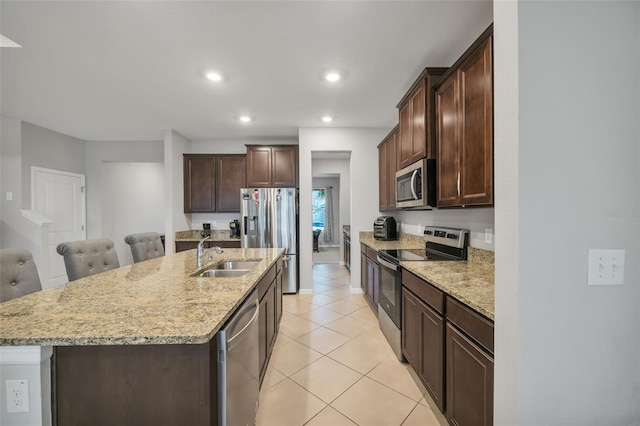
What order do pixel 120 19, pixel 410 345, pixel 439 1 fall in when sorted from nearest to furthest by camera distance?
1. pixel 439 1
2. pixel 120 19
3. pixel 410 345

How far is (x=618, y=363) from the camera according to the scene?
86cm

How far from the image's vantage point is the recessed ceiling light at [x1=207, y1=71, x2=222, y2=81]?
2.50 metres

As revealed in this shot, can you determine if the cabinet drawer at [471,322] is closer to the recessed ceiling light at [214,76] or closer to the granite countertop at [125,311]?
the granite countertop at [125,311]

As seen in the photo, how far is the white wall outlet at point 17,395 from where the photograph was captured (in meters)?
0.84

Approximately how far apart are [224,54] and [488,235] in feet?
8.49

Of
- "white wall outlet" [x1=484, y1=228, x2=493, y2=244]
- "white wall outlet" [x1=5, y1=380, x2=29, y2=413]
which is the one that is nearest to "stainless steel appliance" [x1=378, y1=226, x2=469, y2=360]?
"white wall outlet" [x1=484, y1=228, x2=493, y2=244]

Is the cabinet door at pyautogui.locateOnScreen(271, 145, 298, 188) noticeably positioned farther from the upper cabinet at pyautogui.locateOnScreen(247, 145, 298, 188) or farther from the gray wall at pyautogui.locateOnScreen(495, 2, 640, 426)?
the gray wall at pyautogui.locateOnScreen(495, 2, 640, 426)

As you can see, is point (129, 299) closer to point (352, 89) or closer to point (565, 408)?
point (565, 408)

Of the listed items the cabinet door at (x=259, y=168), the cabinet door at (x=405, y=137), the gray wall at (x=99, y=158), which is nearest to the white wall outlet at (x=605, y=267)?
the cabinet door at (x=405, y=137)

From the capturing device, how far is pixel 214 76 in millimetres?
2551

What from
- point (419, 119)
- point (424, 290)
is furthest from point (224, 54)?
point (424, 290)

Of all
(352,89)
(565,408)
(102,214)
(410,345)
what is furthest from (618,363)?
(102,214)

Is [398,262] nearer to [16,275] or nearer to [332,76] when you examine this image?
[332,76]

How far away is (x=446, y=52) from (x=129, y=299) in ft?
9.17
